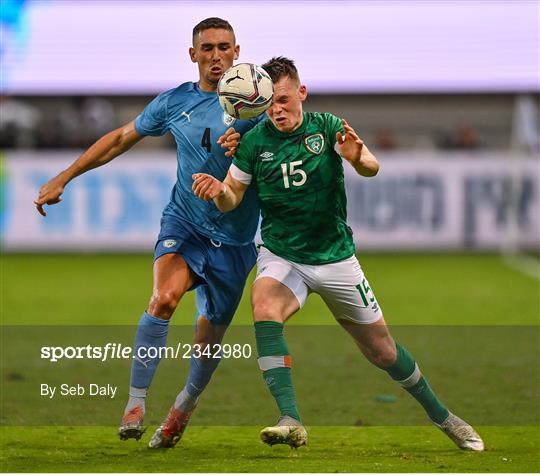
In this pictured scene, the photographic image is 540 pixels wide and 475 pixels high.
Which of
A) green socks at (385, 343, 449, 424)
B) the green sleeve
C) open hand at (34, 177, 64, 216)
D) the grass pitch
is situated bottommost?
the grass pitch

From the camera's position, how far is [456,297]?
57.7 ft

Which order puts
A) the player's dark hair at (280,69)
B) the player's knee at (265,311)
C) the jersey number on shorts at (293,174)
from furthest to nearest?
1. the jersey number on shorts at (293,174)
2. the player's dark hair at (280,69)
3. the player's knee at (265,311)

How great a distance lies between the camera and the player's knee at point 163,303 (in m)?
8.06

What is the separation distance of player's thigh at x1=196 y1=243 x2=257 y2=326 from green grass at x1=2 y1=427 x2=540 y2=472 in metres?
0.89

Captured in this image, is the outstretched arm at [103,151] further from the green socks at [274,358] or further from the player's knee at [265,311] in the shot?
the green socks at [274,358]

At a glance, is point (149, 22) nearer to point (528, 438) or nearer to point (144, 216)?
point (144, 216)

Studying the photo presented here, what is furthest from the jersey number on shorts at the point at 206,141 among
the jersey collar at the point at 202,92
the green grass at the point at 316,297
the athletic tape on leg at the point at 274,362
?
the green grass at the point at 316,297

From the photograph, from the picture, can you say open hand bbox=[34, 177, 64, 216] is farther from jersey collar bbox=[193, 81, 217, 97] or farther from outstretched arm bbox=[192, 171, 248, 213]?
outstretched arm bbox=[192, 171, 248, 213]

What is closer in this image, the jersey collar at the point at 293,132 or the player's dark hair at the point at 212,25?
the jersey collar at the point at 293,132

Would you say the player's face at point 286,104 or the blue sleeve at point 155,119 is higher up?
the player's face at point 286,104

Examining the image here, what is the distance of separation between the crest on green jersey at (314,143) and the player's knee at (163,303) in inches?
52.5

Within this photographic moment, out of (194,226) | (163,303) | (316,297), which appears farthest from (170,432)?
(316,297)

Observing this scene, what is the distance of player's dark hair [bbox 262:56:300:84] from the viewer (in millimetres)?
7609

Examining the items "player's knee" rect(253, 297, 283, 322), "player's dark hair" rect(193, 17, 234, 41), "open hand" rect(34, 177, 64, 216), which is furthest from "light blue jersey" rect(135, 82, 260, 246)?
"player's knee" rect(253, 297, 283, 322)
